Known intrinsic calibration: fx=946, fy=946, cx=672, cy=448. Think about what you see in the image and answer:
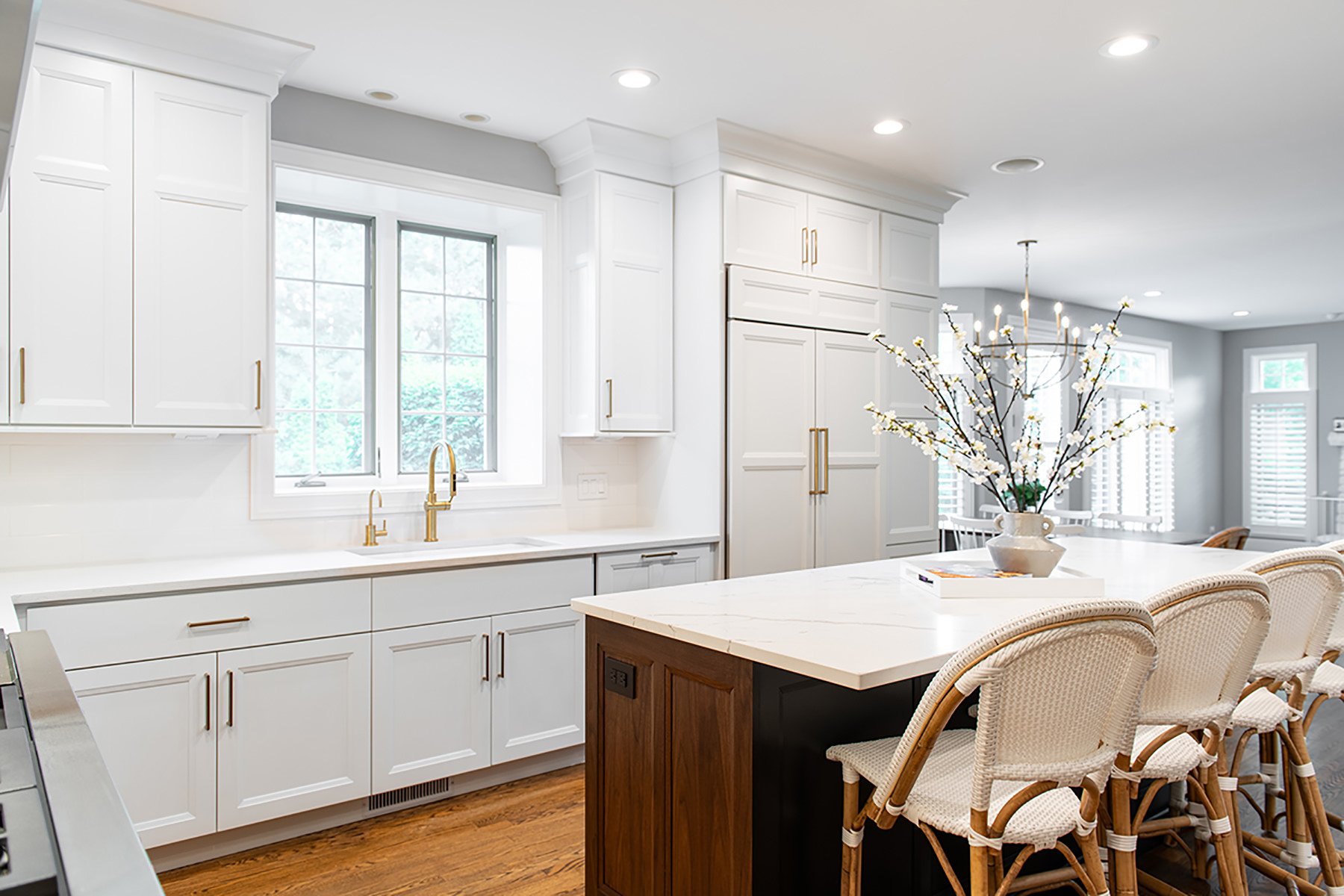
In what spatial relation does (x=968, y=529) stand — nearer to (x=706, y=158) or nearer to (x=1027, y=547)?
(x=706, y=158)

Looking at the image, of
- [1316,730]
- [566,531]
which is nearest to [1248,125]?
[1316,730]

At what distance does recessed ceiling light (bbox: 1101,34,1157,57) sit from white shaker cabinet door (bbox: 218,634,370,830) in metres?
3.05

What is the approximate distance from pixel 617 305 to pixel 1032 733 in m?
2.76

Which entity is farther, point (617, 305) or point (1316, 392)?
point (1316, 392)

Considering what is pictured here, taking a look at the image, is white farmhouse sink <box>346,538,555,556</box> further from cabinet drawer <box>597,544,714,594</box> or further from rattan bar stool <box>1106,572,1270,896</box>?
rattan bar stool <box>1106,572,1270,896</box>

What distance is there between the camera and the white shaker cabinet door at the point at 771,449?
3951 millimetres

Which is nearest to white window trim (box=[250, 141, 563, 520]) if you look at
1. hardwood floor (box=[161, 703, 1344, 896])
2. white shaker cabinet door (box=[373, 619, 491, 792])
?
white shaker cabinet door (box=[373, 619, 491, 792])

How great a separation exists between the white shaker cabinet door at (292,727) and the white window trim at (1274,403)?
31.2 feet

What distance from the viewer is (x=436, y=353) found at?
403 centimetres

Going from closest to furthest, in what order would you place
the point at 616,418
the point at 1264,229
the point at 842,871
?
the point at 842,871
the point at 616,418
the point at 1264,229

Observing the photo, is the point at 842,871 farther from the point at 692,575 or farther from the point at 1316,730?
the point at 1316,730

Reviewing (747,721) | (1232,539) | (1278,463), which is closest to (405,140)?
(747,721)

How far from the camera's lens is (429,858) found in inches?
112

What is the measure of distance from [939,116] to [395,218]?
7.30 ft
